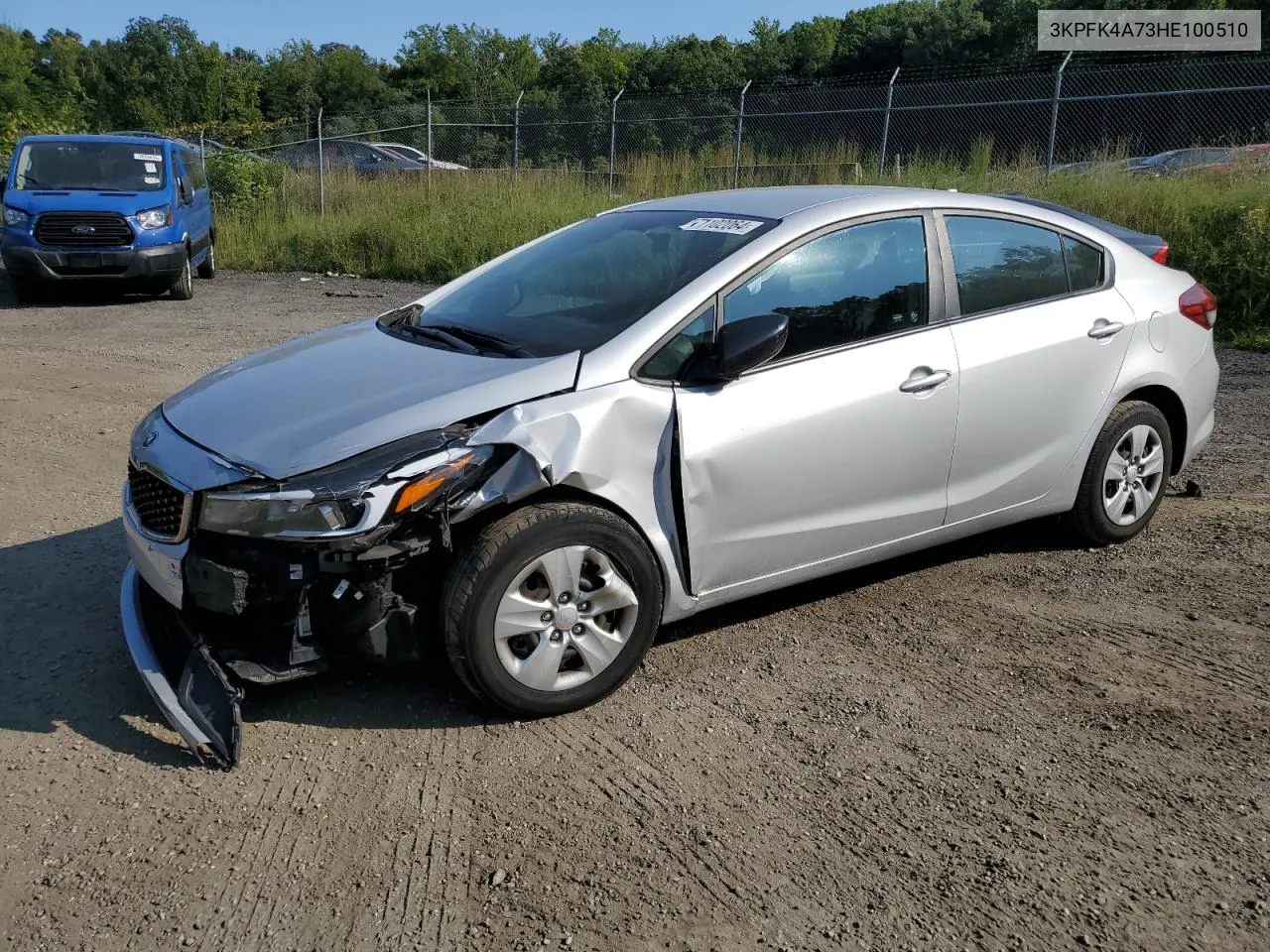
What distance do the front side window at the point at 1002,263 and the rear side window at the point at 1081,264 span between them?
0.15 ft

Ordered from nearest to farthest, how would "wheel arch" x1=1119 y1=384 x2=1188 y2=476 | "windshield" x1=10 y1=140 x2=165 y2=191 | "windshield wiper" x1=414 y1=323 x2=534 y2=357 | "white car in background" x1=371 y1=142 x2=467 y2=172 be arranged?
"windshield wiper" x1=414 y1=323 x2=534 y2=357 < "wheel arch" x1=1119 y1=384 x2=1188 y2=476 < "windshield" x1=10 y1=140 x2=165 y2=191 < "white car in background" x1=371 y1=142 x2=467 y2=172

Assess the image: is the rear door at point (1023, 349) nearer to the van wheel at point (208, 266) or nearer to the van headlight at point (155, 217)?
the van headlight at point (155, 217)

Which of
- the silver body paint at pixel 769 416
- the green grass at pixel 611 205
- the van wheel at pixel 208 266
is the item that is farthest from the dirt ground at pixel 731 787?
the van wheel at pixel 208 266

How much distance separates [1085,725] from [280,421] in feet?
8.91

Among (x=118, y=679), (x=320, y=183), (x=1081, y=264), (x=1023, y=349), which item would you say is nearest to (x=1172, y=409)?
(x=1081, y=264)

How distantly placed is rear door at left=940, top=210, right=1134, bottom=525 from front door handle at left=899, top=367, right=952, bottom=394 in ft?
0.41

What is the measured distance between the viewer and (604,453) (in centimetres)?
354

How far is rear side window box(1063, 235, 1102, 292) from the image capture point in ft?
15.8

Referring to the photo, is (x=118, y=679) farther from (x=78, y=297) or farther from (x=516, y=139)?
(x=516, y=139)

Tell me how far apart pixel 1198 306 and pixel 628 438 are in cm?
310

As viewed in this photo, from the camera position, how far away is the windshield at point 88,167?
1378cm

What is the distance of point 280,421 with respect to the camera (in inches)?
139

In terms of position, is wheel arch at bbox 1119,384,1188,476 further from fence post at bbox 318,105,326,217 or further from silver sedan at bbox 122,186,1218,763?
fence post at bbox 318,105,326,217

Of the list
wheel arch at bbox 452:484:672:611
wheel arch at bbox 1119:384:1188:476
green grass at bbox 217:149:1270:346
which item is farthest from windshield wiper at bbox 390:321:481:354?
green grass at bbox 217:149:1270:346
